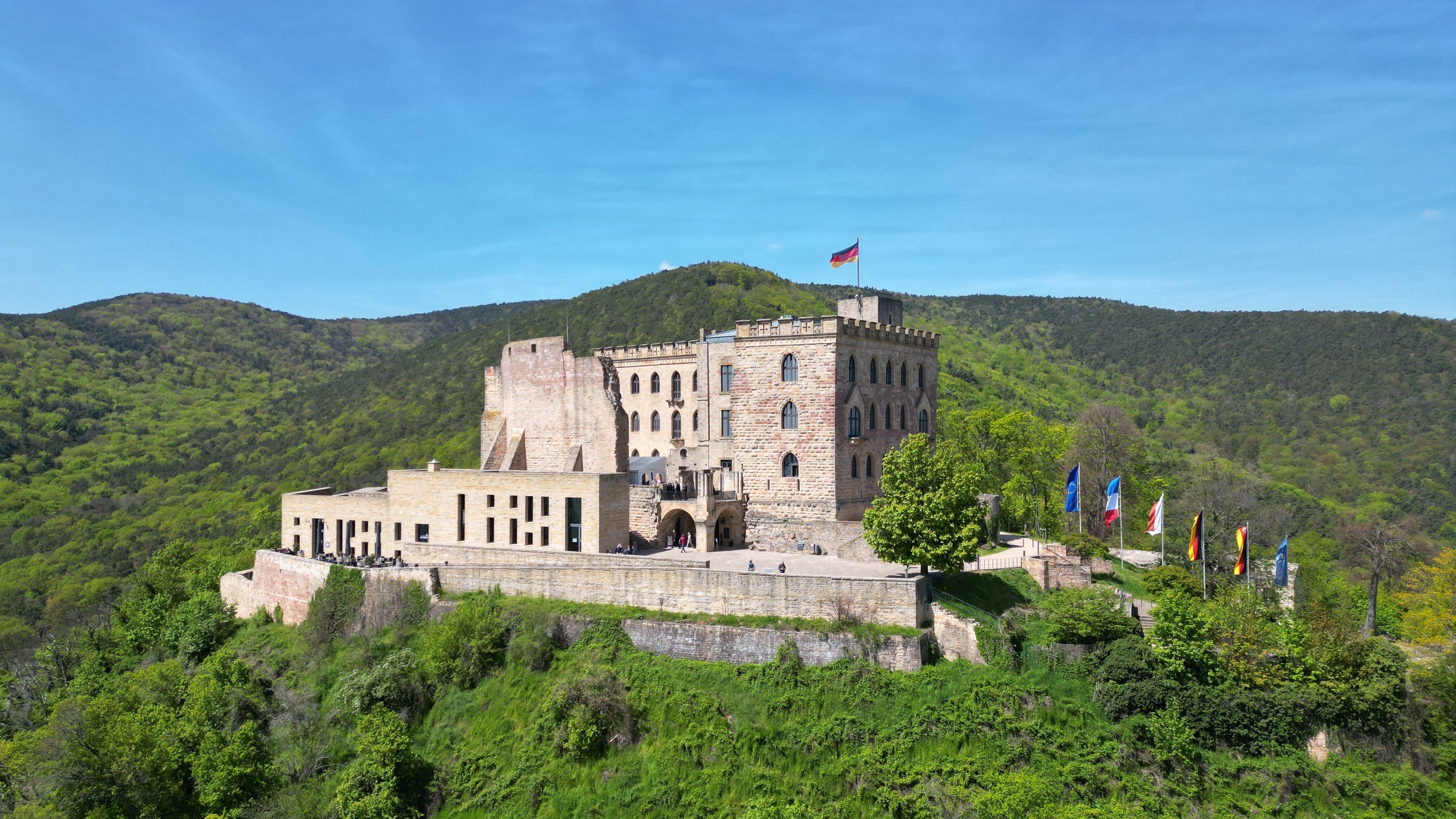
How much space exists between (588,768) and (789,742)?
6103mm

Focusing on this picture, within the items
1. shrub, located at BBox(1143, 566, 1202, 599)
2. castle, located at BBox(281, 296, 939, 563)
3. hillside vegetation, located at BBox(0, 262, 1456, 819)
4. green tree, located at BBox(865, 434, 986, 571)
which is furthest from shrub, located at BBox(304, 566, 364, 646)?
shrub, located at BBox(1143, 566, 1202, 599)

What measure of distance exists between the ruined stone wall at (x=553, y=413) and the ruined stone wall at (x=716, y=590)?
33.5ft

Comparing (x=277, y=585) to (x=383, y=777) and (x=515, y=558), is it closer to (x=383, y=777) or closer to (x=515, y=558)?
(x=515, y=558)

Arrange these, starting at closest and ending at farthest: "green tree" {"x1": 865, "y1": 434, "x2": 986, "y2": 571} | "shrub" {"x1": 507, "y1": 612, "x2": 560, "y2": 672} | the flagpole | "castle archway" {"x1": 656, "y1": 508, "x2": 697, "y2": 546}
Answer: "green tree" {"x1": 865, "y1": 434, "x2": 986, "y2": 571} → "shrub" {"x1": 507, "y1": 612, "x2": 560, "y2": 672} → the flagpole → "castle archway" {"x1": 656, "y1": 508, "x2": 697, "y2": 546}

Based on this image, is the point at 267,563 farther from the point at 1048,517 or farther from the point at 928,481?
the point at 1048,517

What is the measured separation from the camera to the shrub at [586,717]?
88.1ft

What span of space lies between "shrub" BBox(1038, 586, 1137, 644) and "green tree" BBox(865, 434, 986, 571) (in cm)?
332

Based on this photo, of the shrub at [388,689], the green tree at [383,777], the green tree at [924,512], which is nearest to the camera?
the green tree at [383,777]

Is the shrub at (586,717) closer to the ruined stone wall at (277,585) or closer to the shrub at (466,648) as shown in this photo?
the shrub at (466,648)

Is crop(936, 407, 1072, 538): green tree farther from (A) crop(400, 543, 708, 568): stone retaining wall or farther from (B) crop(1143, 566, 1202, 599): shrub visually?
(A) crop(400, 543, 708, 568): stone retaining wall

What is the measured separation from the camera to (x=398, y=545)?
39.9 meters

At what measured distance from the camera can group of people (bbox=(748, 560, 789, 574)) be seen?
103 feet

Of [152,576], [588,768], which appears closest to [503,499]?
[588,768]

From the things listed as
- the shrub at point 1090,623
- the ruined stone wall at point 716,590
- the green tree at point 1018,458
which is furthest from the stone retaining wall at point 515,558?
the green tree at point 1018,458
